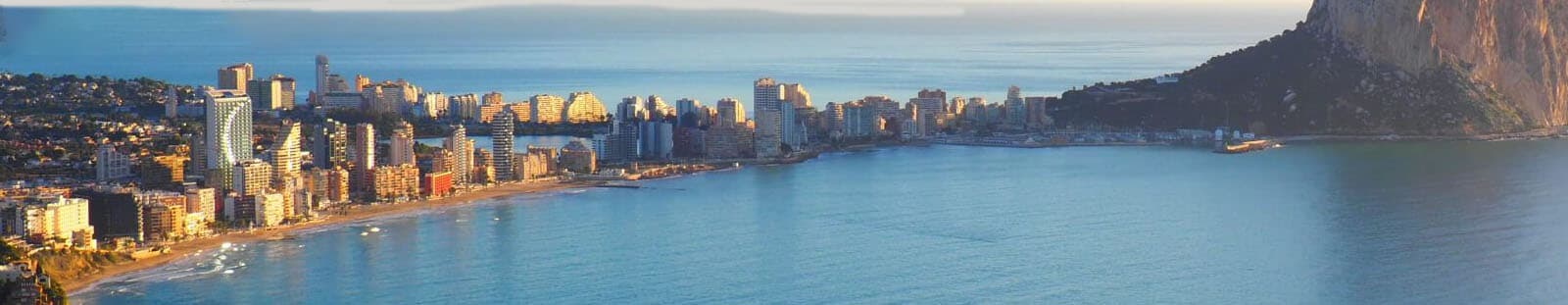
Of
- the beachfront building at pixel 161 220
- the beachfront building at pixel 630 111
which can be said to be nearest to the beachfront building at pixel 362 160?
the beachfront building at pixel 161 220

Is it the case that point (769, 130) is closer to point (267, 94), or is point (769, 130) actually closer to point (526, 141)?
point (526, 141)

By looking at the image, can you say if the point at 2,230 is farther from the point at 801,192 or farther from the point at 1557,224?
the point at 1557,224

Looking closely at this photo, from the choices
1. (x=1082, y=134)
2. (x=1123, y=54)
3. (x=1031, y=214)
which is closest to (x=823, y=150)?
(x=1082, y=134)

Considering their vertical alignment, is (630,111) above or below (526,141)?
above

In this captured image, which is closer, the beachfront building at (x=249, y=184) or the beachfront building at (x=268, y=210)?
the beachfront building at (x=268, y=210)

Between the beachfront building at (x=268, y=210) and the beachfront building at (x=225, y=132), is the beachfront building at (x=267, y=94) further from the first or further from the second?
the beachfront building at (x=268, y=210)

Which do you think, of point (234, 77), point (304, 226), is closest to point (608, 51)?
point (234, 77)

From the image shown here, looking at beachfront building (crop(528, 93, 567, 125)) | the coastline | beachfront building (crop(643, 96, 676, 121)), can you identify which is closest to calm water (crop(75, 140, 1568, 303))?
the coastline
